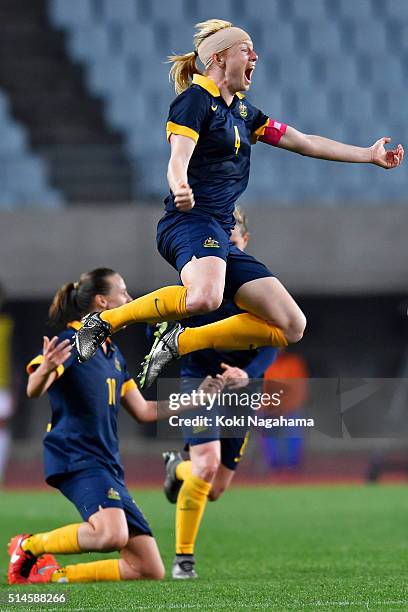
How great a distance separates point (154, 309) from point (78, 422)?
3.12 feet

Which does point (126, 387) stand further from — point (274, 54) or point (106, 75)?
point (274, 54)

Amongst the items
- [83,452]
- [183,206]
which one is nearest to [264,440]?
[83,452]

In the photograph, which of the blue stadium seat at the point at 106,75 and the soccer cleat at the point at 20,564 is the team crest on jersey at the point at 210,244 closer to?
the soccer cleat at the point at 20,564

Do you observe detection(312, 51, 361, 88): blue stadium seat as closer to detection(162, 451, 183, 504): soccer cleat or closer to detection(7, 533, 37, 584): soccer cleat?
detection(162, 451, 183, 504): soccer cleat

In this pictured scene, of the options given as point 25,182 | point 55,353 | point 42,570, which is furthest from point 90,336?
point 25,182

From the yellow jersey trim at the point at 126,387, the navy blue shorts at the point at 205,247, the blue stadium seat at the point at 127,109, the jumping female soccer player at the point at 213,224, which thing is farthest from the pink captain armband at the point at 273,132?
the blue stadium seat at the point at 127,109

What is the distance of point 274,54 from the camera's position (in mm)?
18922

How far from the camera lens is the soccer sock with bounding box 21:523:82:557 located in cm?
569

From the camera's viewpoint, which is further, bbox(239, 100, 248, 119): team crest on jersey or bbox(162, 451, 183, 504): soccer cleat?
bbox(162, 451, 183, 504): soccer cleat

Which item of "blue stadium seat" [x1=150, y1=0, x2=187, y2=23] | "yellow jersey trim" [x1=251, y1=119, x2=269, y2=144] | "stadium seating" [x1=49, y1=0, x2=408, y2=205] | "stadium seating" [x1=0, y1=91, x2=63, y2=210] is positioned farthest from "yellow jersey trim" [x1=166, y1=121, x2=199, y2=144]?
"blue stadium seat" [x1=150, y1=0, x2=187, y2=23]

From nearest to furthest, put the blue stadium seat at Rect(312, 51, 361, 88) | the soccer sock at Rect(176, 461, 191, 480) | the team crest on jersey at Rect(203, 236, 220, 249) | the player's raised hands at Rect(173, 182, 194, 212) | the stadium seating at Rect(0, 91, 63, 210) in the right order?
1. the player's raised hands at Rect(173, 182, 194, 212)
2. the team crest on jersey at Rect(203, 236, 220, 249)
3. the soccer sock at Rect(176, 461, 191, 480)
4. the stadium seating at Rect(0, 91, 63, 210)
5. the blue stadium seat at Rect(312, 51, 361, 88)

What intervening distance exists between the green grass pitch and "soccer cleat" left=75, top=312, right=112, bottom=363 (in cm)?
106

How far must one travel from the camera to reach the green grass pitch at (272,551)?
16.2ft

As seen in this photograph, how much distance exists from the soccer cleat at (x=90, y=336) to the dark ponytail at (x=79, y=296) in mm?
560
